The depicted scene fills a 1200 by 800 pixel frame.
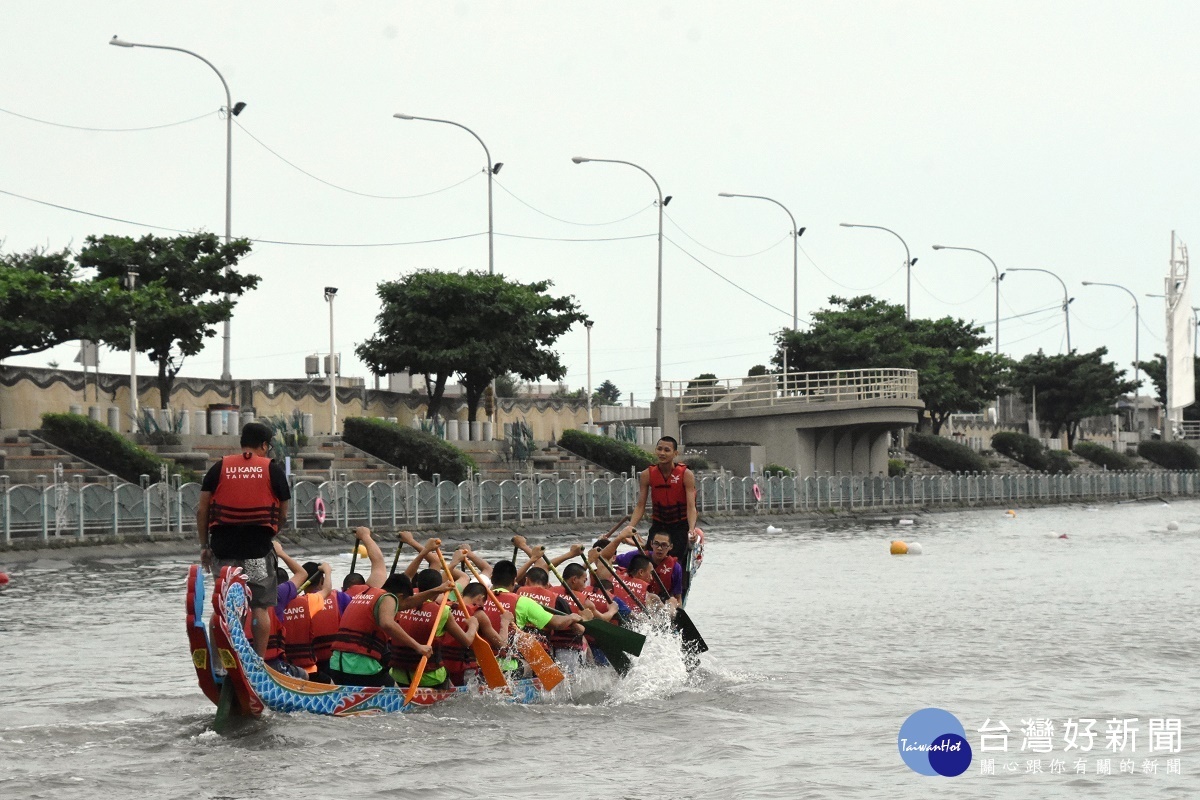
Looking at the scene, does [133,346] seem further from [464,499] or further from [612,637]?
[612,637]

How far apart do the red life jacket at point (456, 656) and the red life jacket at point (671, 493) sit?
3.83m

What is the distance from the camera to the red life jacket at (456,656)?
1341cm

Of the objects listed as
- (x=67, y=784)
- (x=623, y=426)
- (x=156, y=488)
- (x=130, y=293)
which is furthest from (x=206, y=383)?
(x=67, y=784)

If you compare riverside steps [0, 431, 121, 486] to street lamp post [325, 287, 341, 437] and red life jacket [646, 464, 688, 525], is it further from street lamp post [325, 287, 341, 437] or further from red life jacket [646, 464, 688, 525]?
red life jacket [646, 464, 688, 525]

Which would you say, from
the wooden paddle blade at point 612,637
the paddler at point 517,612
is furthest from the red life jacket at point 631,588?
the paddler at point 517,612

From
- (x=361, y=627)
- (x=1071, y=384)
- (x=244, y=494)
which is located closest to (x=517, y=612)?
(x=361, y=627)

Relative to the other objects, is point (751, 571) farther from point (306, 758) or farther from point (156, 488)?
point (306, 758)

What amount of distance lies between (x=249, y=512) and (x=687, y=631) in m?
5.51

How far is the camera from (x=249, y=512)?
1208 cm

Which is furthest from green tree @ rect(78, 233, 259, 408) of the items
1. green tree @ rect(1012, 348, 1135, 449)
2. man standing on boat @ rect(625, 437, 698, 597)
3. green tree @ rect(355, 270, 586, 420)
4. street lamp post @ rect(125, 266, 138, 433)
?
green tree @ rect(1012, 348, 1135, 449)

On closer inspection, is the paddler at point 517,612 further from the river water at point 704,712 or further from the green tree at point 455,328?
the green tree at point 455,328

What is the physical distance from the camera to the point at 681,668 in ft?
51.7

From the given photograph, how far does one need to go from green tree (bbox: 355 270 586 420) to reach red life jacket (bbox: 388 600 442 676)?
40.5 meters

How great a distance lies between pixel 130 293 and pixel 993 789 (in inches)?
1251
